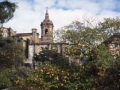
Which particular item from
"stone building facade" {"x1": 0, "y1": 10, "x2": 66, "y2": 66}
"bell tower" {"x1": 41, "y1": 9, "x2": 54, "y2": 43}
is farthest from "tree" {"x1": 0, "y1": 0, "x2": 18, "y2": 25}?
"bell tower" {"x1": 41, "y1": 9, "x2": 54, "y2": 43}

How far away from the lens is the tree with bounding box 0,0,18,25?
14.5m

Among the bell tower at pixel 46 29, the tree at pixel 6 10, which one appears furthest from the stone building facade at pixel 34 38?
the tree at pixel 6 10

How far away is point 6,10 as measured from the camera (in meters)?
14.8

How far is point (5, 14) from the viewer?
1461 centimetres

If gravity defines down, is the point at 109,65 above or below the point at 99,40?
below

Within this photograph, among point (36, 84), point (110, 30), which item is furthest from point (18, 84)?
point (110, 30)

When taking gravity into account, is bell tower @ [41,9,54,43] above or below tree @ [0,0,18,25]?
above

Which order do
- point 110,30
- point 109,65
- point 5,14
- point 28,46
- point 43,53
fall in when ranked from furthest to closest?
point 28,46
point 43,53
point 110,30
point 109,65
point 5,14

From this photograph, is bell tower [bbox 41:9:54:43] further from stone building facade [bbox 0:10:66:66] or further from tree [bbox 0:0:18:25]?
tree [bbox 0:0:18:25]

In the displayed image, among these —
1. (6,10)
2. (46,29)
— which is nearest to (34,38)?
(46,29)

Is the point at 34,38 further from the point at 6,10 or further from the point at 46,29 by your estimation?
the point at 6,10

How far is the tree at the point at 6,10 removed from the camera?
14.5 metres

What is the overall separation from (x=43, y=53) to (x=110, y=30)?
133 ft

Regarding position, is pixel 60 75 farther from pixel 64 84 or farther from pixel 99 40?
pixel 99 40
